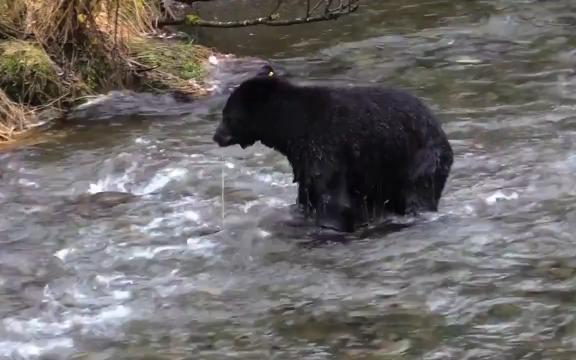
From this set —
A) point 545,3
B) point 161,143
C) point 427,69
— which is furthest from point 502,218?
point 545,3

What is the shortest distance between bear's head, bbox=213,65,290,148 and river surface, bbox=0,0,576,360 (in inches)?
23.5

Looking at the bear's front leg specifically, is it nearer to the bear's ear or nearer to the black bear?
the black bear

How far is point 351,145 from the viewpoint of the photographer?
273 inches

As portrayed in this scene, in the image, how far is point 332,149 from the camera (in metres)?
6.91

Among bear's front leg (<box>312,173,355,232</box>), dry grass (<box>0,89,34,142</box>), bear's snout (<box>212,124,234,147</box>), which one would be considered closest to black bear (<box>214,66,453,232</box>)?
bear's front leg (<box>312,173,355,232</box>)

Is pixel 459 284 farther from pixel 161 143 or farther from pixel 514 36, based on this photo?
pixel 514 36

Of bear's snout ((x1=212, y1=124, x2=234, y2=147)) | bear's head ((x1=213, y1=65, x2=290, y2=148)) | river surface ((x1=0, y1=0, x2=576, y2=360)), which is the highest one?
bear's head ((x1=213, y1=65, x2=290, y2=148))

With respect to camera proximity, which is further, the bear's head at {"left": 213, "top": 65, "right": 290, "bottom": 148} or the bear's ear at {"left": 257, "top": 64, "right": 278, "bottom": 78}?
the bear's ear at {"left": 257, "top": 64, "right": 278, "bottom": 78}

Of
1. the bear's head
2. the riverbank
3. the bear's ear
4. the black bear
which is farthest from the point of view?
the bear's ear

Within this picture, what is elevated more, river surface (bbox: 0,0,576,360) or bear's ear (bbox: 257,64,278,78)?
bear's ear (bbox: 257,64,278,78)

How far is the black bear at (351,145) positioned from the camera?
22.8 ft

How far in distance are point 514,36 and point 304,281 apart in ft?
23.6

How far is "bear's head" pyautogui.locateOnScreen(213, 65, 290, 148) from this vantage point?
7.16m

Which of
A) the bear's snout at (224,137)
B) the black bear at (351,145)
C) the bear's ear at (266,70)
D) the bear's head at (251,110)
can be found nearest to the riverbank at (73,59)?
the bear's ear at (266,70)
